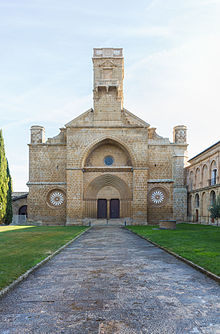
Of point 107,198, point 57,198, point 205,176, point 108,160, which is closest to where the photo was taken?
point 205,176

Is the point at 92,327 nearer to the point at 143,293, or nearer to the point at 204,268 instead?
the point at 143,293

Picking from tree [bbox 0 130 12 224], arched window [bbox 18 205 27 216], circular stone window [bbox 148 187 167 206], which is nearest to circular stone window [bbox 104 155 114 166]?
circular stone window [bbox 148 187 167 206]

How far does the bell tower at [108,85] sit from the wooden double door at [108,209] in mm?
9561

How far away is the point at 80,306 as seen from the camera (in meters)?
5.54

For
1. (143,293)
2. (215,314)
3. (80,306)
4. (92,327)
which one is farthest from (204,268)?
(92,327)

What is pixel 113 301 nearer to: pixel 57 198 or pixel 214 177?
pixel 214 177

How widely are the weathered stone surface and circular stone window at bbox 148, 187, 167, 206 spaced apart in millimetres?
26515

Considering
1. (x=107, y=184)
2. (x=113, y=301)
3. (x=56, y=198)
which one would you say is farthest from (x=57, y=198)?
(x=113, y=301)

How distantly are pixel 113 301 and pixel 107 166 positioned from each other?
29.8 metres

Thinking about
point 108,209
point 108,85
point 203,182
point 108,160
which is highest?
point 108,85

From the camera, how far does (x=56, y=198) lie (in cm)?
3616

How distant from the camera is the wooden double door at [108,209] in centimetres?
3766

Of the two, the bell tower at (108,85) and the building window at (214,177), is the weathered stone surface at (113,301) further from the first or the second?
the bell tower at (108,85)

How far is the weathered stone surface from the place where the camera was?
4.63 meters
